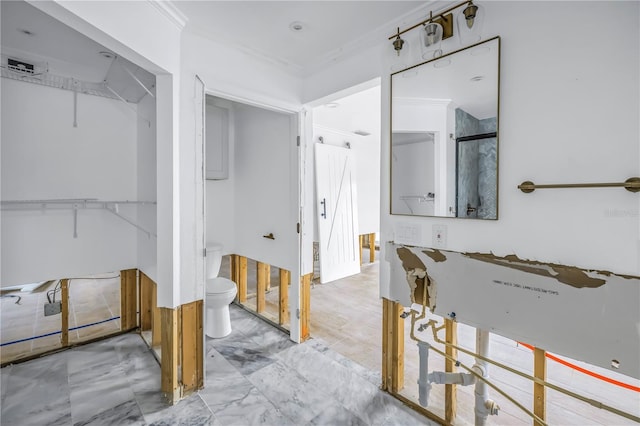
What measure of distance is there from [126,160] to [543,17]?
316 centimetres

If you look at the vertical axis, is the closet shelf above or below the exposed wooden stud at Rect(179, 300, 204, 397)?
above

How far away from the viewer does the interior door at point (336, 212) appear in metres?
4.20

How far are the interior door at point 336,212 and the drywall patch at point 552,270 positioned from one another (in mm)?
2885

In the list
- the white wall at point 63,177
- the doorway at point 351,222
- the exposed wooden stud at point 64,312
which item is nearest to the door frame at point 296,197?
the doorway at point 351,222

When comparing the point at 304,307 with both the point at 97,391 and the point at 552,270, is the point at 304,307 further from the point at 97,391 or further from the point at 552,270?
the point at 552,270

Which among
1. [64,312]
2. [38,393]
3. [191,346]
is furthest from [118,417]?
[64,312]

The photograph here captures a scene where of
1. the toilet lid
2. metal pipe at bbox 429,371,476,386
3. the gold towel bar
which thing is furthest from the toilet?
the gold towel bar

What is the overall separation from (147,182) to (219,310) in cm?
131

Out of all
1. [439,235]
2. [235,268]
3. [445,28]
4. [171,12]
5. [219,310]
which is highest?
[171,12]

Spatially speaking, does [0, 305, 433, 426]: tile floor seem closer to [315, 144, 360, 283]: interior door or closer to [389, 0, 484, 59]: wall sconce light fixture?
[315, 144, 360, 283]: interior door

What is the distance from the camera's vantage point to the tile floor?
171 centimetres

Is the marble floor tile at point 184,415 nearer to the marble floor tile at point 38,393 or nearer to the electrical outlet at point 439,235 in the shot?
the marble floor tile at point 38,393

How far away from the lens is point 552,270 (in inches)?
50.0

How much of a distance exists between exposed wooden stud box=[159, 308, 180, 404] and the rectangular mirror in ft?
5.28
